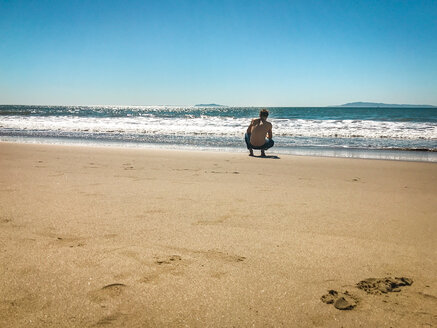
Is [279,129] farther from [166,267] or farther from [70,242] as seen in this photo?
[166,267]

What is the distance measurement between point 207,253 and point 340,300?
0.97 metres

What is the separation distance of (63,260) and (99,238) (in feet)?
1.33

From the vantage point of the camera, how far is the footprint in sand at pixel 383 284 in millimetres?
1957

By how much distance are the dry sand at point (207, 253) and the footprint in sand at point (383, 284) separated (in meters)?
0.04

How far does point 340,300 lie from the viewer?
6.06ft

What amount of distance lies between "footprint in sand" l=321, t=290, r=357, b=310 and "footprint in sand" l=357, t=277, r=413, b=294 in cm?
15

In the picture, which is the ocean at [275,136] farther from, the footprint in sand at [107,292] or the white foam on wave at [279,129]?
the footprint in sand at [107,292]

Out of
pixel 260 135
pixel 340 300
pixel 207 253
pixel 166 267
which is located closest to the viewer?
pixel 340 300

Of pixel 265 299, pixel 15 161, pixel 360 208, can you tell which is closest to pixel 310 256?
pixel 265 299

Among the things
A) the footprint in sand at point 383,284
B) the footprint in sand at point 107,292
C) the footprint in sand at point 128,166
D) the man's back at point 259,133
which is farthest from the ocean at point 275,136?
the footprint in sand at point 107,292

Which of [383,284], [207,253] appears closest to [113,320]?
[207,253]

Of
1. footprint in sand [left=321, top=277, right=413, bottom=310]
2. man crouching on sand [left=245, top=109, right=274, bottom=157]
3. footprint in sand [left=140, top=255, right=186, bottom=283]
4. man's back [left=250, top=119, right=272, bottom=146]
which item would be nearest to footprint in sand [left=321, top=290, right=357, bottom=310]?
footprint in sand [left=321, top=277, right=413, bottom=310]

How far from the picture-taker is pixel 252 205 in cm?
366

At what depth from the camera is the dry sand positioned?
1.72 meters
